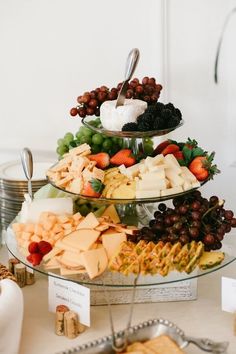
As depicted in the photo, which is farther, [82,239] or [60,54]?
[60,54]

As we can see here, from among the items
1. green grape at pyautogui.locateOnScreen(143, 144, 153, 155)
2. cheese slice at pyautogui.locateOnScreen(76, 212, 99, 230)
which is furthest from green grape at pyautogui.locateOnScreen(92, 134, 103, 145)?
cheese slice at pyautogui.locateOnScreen(76, 212, 99, 230)

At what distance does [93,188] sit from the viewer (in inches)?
49.6

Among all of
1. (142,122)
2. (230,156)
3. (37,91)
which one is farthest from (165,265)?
(37,91)

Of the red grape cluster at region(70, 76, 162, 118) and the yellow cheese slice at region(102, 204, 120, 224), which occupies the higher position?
the red grape cluster at region(70, 76, 162, 118)

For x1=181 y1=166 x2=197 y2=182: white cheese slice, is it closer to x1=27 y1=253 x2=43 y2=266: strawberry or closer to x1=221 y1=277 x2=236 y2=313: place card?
x1=221 y1=277 x2=236 y2=313: place card

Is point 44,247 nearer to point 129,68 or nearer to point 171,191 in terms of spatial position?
point 171,191

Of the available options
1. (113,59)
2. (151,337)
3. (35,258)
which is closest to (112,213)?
(35,258)

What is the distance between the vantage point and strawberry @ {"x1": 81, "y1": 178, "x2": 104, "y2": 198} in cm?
126

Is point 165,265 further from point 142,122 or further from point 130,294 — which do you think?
point 142,122

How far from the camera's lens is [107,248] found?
1.25 meters

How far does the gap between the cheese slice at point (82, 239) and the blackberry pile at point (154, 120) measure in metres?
0.22

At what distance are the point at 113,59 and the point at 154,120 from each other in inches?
21.4

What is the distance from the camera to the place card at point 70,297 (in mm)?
1201

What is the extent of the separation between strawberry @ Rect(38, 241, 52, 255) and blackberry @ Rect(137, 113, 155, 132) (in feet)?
0.97
